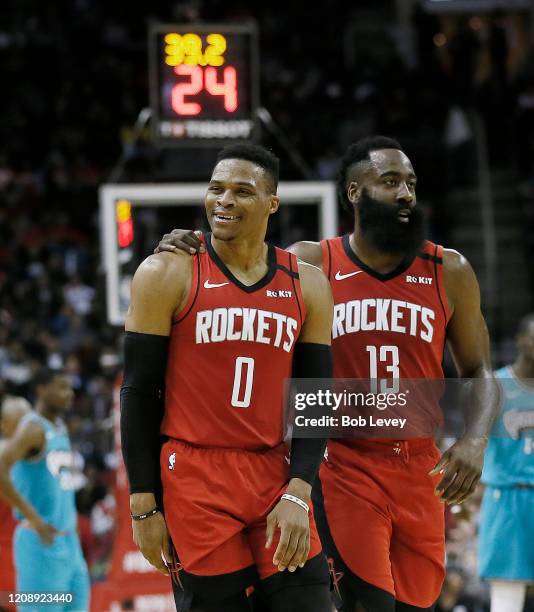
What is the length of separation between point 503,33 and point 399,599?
618 inches

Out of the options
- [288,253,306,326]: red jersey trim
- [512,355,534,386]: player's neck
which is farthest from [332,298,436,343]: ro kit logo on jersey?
[512,355,534,386]: player's neck

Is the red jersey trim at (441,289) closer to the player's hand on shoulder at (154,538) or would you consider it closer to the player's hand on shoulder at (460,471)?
the player's hand on shoulder at (460,471)

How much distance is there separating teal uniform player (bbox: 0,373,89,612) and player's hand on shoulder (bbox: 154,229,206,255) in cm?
362

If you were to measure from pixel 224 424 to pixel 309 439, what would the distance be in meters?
0.30

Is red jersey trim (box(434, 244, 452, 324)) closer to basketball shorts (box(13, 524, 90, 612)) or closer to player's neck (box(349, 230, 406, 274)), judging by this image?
player's neck (box(349, 230, 406, 274))

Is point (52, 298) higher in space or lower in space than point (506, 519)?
higher

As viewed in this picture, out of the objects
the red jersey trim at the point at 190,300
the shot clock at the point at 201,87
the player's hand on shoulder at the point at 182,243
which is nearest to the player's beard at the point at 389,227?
the player's hand on shoulder at the point at 182,243

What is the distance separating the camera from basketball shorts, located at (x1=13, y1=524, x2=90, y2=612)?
7.32 meters

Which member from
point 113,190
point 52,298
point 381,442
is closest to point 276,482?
point 381,442

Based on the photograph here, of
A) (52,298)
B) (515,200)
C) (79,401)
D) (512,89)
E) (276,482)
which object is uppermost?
(512,89)

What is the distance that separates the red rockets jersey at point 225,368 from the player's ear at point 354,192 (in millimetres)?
1047

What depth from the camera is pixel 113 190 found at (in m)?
8.95

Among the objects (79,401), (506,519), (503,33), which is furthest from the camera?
(503,33)

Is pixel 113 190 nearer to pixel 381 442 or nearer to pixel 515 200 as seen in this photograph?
pixel 381 442
